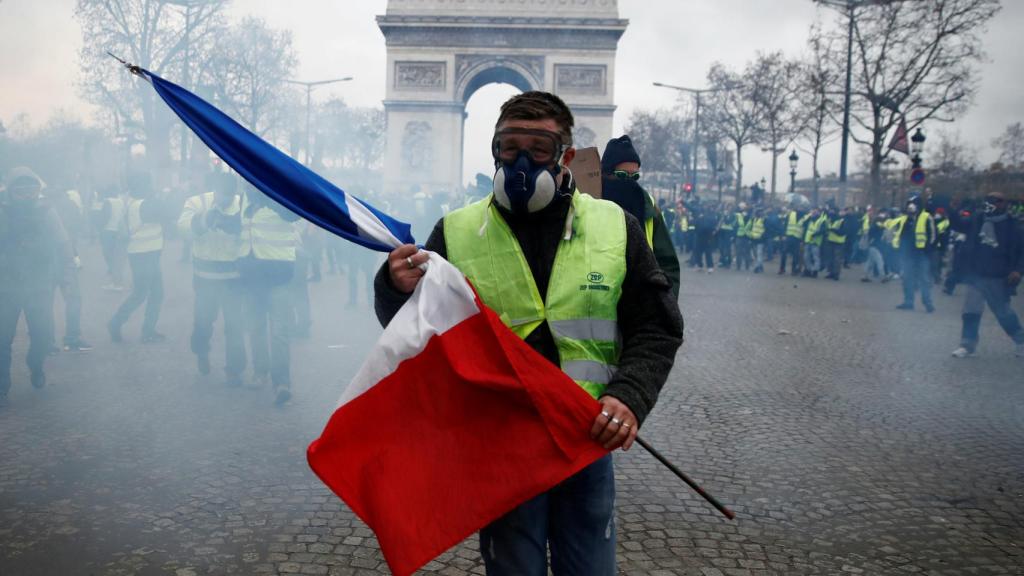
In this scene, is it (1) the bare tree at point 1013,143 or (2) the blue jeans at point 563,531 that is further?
(1) the bare tree at point 1013,143

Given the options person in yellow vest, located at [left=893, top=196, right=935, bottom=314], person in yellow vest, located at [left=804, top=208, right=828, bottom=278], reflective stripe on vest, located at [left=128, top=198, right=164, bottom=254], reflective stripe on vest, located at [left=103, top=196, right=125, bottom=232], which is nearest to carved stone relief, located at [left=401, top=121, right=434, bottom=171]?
person in yellow vest, located at [left=804, top=208, right=828, bottom=278]

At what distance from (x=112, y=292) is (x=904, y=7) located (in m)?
21.3

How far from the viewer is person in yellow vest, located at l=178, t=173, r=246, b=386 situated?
661 centimetres

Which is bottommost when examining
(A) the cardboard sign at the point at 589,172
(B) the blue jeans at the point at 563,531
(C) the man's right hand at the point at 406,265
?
(B) the blue jeans at the point at 563,531

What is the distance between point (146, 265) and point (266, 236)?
2.73 metres

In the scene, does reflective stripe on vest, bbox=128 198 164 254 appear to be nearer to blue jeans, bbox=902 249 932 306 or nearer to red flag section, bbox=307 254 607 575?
red flag section, bbox=307 254 607 575

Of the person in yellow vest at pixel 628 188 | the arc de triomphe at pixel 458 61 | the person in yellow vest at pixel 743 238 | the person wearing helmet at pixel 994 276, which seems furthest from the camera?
the arc de triomphe at pixel 458 61

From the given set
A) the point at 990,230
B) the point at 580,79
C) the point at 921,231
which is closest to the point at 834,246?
the point at 921,231

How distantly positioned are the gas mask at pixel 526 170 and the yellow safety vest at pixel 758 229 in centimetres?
1901

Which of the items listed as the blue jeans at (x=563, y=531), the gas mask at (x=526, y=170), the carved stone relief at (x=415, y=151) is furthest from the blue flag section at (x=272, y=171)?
the carved stone relief at (x=415, y=151)

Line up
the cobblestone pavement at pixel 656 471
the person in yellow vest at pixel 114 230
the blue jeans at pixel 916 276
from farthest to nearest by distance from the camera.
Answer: the blue jeans at pixel 916 276
the person in yellow vest at pixel 114 230
the cobblestone pavement at pixel 656 471

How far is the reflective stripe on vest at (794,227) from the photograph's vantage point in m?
19.5

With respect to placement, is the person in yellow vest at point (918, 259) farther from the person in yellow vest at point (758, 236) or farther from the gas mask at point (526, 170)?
the gas mask at point (526, 170)

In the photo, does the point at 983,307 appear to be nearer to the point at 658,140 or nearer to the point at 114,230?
the point at 114,230
